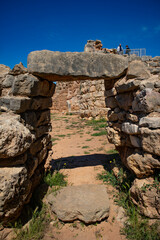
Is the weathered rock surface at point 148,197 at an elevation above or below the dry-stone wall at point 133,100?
below

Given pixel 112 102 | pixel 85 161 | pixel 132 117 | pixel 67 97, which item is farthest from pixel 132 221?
pixel 67 97

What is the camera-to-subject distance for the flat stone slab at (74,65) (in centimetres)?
288

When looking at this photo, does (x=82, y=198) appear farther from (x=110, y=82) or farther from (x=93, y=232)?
(x=110, y=82)

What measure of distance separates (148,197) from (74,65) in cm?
247

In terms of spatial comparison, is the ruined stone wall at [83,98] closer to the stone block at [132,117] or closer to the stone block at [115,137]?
the stone block at [115,137]

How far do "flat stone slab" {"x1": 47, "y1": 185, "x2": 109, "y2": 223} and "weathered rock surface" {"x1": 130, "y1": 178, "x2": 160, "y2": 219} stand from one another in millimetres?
591

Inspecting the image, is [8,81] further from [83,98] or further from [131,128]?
[83,98]

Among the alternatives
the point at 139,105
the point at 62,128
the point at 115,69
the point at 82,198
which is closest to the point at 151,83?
the point at 139,105

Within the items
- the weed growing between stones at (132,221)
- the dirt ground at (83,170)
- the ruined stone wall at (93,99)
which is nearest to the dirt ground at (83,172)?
the dirt ground at (83,170)

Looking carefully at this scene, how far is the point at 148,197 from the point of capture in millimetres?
2332

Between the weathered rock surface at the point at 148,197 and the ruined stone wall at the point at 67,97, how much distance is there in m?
12.1

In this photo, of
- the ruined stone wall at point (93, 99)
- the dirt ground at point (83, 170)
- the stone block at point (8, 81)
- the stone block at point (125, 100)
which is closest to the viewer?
the dirt ground at point (83, 170)

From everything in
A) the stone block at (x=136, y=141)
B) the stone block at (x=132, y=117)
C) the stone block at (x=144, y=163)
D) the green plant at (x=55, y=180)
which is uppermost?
the stone block at (x=132, y=117)

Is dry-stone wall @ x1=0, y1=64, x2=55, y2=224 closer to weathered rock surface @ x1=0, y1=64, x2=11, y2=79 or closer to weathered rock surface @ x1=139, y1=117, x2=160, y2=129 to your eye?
weathered rock surface @ x1=0, y1=64, x2=11, y2=79
